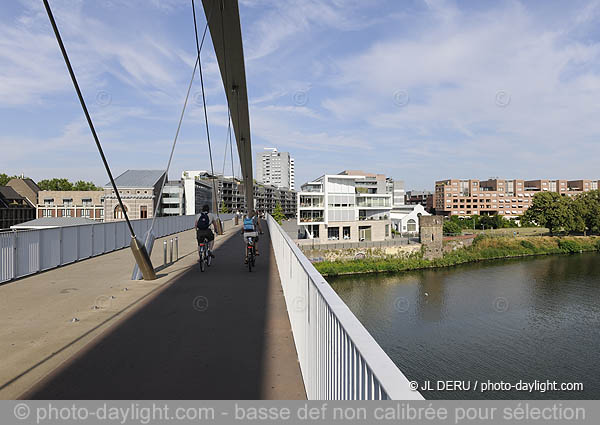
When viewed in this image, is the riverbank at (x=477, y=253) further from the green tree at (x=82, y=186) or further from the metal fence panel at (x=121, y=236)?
the green tree at (x=82, y=186)

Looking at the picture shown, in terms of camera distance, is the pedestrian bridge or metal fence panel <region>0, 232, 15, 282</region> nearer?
the pedestrian bridge

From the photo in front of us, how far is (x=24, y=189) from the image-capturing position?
87.0m

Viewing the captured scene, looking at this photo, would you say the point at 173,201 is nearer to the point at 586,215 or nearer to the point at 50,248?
the point at 50,248

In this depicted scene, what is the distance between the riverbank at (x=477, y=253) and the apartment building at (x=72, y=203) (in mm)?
48493

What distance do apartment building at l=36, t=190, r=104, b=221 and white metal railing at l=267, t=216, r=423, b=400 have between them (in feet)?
267

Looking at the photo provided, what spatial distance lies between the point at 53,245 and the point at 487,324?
91.3 ft

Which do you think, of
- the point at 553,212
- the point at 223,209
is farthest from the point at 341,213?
the point at 223,209

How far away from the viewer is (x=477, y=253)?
5825 cm

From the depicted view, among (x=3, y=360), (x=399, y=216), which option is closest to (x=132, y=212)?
(x=399, y=216)

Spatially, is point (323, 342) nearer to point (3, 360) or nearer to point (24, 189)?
point (3, 360)

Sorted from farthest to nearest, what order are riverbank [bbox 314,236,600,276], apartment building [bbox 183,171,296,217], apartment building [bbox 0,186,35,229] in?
apartment building [bbox 183,171,296,217]
apartment building [bbox 0,186,35,229]
riverbank [bbox 314,236,600,276]

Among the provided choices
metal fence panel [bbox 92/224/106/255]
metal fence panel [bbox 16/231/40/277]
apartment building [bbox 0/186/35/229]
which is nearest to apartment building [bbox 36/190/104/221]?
apartment building [bbox 0/186/35/229]

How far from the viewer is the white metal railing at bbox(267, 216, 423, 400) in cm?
138

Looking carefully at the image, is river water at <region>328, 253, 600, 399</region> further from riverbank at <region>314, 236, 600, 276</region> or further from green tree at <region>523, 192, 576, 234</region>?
green tree at <region>523, 192, 576, 234</region>
